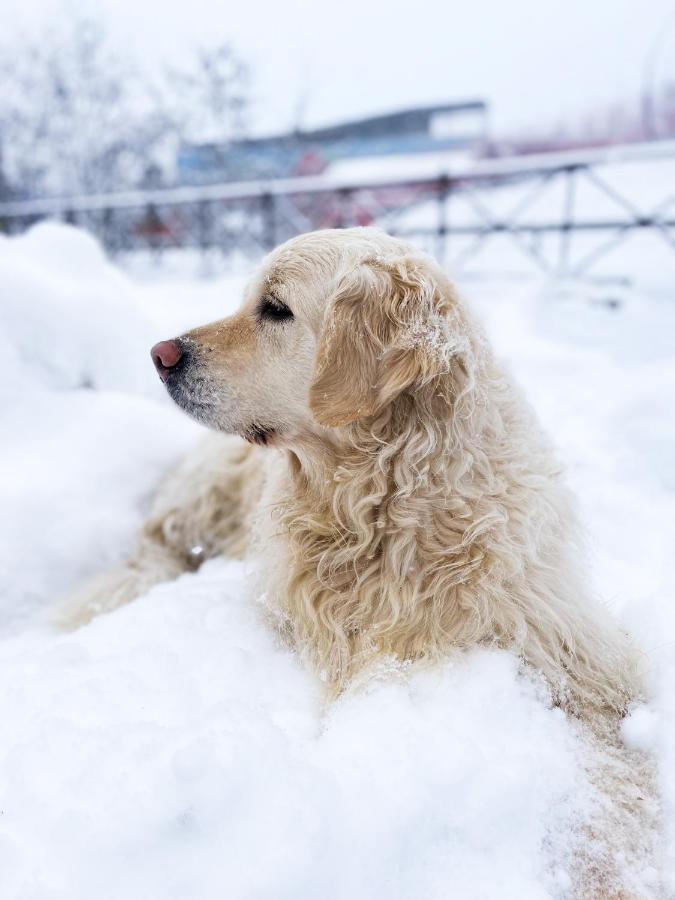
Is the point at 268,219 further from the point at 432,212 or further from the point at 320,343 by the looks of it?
the point at 320,343

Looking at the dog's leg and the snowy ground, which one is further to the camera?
the dog's leg

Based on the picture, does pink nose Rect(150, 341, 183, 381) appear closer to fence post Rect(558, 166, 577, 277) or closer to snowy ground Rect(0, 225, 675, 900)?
snowy ground Rect(0, 225, 675, 900)

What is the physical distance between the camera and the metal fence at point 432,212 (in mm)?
8195

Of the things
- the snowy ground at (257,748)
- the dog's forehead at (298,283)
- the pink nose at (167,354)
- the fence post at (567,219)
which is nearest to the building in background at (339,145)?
the fence post at (567,219)

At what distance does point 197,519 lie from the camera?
3.03 meters

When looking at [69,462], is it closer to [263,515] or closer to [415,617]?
[263,515]

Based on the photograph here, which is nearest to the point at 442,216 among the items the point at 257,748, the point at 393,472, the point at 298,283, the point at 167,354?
the point at 298,283

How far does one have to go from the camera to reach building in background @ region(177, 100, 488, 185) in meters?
19.5

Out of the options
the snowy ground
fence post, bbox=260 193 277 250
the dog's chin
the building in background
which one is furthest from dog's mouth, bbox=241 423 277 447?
the building in background

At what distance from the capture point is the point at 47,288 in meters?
3.63

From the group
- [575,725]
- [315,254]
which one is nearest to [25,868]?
[575,725]

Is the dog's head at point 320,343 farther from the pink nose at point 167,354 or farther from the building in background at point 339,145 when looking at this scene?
the building in background at point 339,145

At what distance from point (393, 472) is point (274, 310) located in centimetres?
65

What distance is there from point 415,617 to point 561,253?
8.42 m
